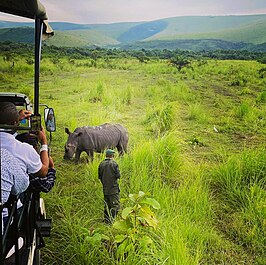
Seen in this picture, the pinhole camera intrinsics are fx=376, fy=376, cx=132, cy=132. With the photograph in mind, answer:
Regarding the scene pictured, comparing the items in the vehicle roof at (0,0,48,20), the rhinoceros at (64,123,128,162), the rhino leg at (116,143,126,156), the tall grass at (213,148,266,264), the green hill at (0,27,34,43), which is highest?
the vehicle roof at (0,0,48,20)

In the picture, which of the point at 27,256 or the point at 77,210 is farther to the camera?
the point at 77,210

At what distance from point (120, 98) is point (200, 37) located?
6.85 feet

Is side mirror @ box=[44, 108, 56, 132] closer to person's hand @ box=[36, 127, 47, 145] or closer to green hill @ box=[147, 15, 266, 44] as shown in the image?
person's hand @ box=[36, 127, 47, 145]

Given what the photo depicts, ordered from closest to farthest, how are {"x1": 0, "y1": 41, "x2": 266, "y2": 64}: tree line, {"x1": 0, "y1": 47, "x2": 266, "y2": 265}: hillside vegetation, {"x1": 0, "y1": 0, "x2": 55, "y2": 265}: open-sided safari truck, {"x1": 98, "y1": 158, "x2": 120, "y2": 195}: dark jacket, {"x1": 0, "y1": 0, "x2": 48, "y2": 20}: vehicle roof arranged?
{"x1": 0, "y1": 0, "x2": 55, "y2": 265}: open-sided safari truck → {"x1": 0, "y1": 0, "x2": 48, "y2": 20}: vehicle roof → {"x1": 0, "y1": 47, "x2": 266, "y2": 265}: hillside vegetation → {"x1": 98, "y1": 158, "x2": 120, "y2": 195}: dark jacket → {"x1": 0, "y1": 41, "x2": 266, "y2": 64}: tree line

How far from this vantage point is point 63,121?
203 inches

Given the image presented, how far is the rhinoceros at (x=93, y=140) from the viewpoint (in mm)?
4105

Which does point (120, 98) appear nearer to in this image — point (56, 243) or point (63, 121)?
point (63, 121)

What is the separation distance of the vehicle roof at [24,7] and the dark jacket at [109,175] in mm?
1183

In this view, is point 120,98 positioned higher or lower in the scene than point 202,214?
higher

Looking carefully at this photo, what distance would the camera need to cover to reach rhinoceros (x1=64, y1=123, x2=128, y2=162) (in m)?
4.11

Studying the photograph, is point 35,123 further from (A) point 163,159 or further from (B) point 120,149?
(B) point 120,149

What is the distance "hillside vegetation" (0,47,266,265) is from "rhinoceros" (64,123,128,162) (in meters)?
0.14

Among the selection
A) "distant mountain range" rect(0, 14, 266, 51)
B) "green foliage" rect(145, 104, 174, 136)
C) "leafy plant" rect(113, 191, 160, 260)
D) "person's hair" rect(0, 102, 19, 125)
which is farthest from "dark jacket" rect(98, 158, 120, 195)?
"distant mountain range" rect(0, 14, 266, 51)

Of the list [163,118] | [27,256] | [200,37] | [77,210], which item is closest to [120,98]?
[163,118]
